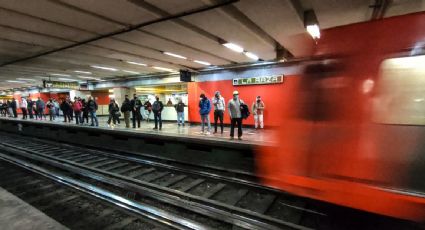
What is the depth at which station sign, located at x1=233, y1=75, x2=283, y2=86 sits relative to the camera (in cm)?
1387

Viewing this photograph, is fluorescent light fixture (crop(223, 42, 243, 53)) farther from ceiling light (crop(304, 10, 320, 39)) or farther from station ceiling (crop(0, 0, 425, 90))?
ceiling light (crop(304, 10, 320, 39))

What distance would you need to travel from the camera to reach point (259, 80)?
569 inches

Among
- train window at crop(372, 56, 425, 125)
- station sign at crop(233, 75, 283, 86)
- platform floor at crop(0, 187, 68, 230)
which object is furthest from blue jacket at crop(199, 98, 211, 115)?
train window at crop(372, 56, 425, 125)

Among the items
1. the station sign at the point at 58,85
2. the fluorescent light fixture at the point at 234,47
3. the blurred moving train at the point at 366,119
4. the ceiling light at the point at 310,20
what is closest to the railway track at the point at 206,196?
the blurred moving train at the point at 366,119

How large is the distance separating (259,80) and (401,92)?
12.0 metres

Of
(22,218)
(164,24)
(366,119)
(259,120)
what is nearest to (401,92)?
(366,119)

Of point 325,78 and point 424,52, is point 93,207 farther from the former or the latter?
point 424,52

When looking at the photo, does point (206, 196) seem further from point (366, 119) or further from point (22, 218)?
point (366, 119)

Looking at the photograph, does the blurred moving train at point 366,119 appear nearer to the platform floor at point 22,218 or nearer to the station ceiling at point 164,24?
the station ceiling at point 164,24

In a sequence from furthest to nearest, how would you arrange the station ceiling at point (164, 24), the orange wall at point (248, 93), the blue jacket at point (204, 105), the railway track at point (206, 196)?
the orange wall at point (248, 93)
the blue jacket at point (204, 105)
the station ceiling at point (164, 24)
the railway track at point (206, 196)

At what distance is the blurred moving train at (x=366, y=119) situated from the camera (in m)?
2.60

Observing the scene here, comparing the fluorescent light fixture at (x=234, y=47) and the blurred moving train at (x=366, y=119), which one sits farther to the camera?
the fluorescent light fixture at (x=234, y=47)

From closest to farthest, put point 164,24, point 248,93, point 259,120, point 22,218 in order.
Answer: point 22,218, point 164,24, point 259,120, point 248,93

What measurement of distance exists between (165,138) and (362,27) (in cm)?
550
